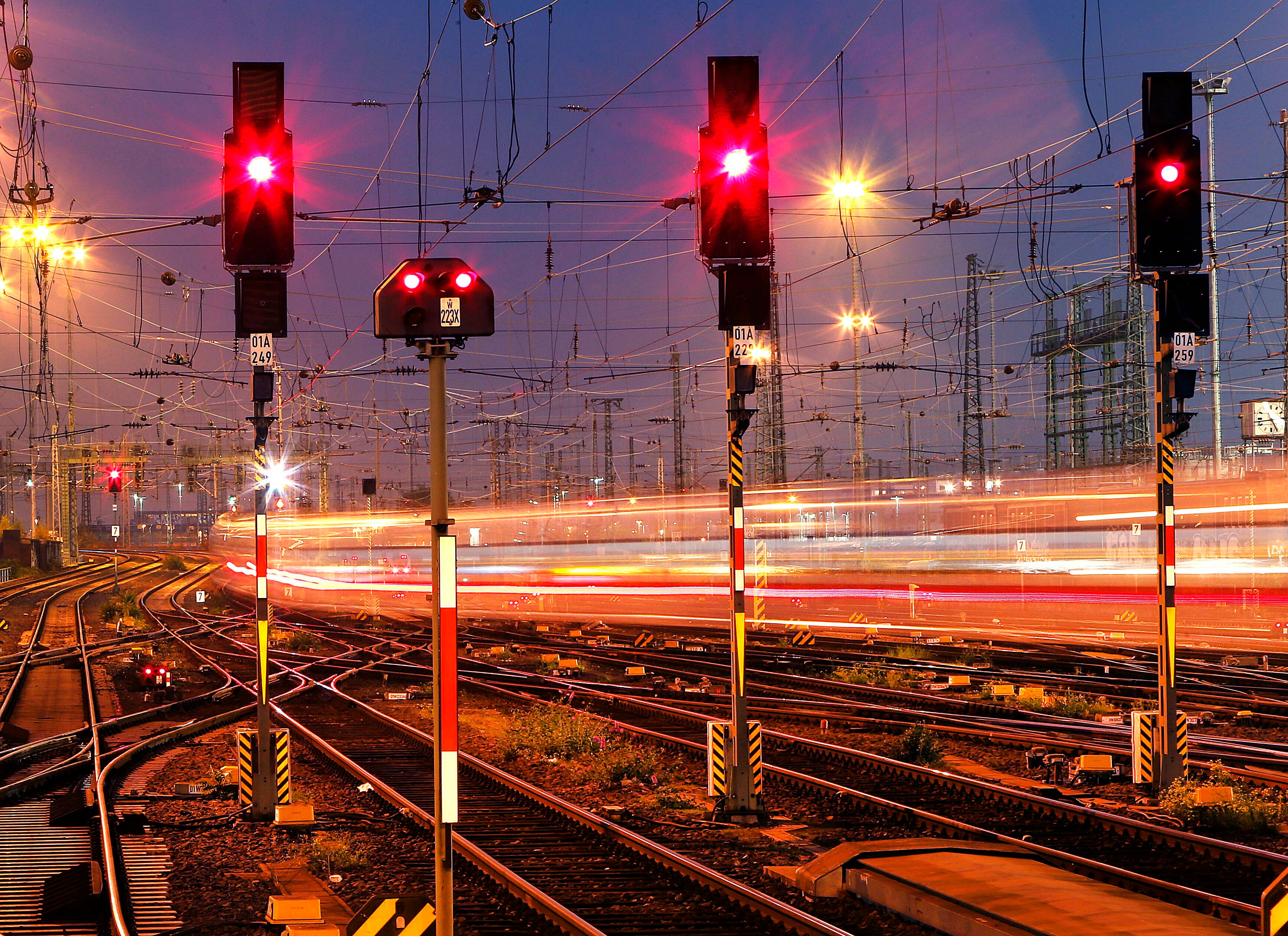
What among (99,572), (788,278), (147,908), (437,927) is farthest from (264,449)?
(99,572)

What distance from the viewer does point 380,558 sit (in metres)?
59.9

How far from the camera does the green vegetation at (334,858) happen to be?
1128 cm

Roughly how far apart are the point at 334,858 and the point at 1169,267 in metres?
11.1

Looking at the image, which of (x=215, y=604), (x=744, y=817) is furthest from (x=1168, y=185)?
(x=215, y=604)

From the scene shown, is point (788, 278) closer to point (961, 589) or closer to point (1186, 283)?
point (961, 589)

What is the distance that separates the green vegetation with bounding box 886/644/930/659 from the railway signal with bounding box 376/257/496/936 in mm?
24178

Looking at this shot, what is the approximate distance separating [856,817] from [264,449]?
7.68 meters

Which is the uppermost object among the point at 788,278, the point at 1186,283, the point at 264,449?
the point at 788,278

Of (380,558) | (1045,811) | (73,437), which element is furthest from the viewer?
(73,437)

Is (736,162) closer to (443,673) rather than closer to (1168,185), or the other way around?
(1168,185)

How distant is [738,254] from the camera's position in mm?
12414

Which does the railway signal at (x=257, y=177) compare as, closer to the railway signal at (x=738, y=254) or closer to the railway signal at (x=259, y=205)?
the railway signal at (x=259, y=205)

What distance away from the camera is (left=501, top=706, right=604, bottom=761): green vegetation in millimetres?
17609

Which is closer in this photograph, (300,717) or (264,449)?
(264,449)
